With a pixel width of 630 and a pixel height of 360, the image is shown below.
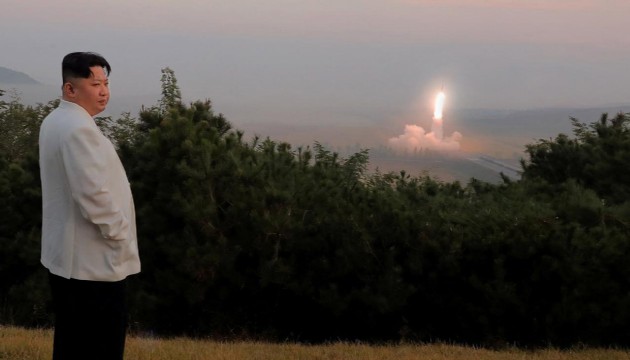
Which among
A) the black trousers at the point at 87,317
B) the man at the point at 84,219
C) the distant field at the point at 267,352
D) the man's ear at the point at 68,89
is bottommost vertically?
the distant field at the point at 267,352

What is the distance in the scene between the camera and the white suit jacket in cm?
308

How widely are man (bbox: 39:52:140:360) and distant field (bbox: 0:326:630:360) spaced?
2590 mm

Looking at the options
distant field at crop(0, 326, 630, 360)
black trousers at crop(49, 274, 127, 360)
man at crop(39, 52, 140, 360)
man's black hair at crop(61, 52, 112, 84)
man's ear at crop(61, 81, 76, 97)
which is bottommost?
distant field at crop(0, 326, 630, 360)

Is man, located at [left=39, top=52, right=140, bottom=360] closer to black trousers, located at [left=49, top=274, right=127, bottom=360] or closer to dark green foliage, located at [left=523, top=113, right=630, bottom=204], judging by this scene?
black trousers, located at [left=49, top=274, right=127, bottom=360]

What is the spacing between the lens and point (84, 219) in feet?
10.4

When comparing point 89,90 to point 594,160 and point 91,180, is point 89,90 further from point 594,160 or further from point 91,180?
point 594,160

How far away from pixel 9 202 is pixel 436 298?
23.4 ft

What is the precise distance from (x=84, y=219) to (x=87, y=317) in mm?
474

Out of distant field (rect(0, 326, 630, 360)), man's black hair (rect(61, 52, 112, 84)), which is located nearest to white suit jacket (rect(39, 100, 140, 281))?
man's black hair (rect(61, 52, 112, 84))

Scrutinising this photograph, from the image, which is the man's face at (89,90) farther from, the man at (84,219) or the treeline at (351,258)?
the treeline at (351,258)

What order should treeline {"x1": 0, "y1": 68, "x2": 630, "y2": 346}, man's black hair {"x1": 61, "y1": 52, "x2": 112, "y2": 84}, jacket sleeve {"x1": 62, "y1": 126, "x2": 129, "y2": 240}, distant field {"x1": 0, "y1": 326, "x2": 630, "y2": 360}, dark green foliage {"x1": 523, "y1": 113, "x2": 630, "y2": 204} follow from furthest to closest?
dark green foliage {"x1": 523, "y1": 113, "x2": 630, "y2": 204}, treeline {"x1": 0, "y1": 68, "x2": 630, "y2": 346}, distant field {"x1": 0, "y1": 326, "x2": 630, "y2": 360}, man's black hair {"x1": 61, "y1": 52, "x2": 112, "y2": 84}, jacket sleeve {"x1": 62, "y1": 126, "x2": 129, "y2": 240}

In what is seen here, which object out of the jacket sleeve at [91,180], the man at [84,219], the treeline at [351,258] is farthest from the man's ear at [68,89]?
the treeline at [351,258]

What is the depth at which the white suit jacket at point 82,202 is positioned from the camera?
3.08m

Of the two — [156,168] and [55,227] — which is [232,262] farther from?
[55,227]
